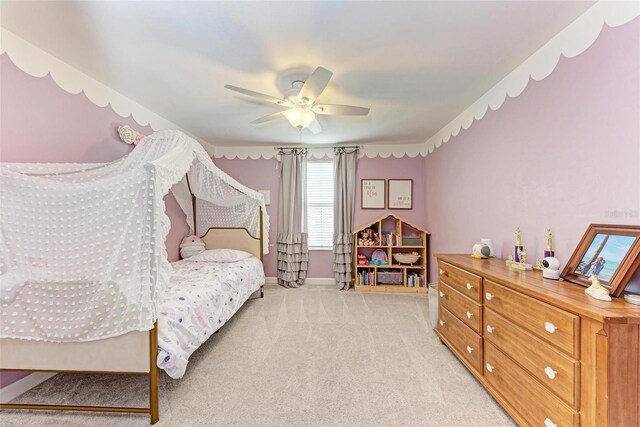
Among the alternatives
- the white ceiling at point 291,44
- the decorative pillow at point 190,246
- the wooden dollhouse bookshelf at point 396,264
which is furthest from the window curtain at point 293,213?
the white ceiling at point 291,44

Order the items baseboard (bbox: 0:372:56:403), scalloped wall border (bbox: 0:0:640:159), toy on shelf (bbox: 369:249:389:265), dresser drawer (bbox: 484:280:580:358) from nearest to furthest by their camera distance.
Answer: dresser drawer (bbox: 484:280:580:358)
scalloped wall border (bbox: 0:0:640:159)
baseboard (bbox: 0:372:56:403)
toy on shelf (bbox: 369:249:389:265)

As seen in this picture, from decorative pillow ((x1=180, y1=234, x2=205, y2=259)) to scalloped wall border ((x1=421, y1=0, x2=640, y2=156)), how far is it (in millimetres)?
3873

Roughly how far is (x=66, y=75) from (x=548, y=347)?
3.78 m

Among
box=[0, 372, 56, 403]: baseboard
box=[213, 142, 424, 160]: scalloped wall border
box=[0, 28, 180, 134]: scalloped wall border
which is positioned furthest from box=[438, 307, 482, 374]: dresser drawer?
box=[0, 28, 180, 134]: scalloped wall border

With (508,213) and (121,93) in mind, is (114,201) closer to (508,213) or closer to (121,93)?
(121,93)

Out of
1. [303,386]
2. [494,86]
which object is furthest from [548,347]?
[494,86]

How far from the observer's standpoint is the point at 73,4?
1451mm

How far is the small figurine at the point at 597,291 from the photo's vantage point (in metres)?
1.14

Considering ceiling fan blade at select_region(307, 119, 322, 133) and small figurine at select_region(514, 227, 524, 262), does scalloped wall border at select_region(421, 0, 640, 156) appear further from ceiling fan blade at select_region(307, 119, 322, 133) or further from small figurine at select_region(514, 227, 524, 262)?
ceiling fan blade at select_region(307, 119, 322, 133)

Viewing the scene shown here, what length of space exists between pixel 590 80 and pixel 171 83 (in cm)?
311

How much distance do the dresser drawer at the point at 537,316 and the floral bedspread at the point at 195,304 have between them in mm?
2059

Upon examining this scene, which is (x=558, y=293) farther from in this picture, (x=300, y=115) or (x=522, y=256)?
(x=300, y=115)

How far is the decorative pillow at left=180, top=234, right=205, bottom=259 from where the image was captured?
3621mm

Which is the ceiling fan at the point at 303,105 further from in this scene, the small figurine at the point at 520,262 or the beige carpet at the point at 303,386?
the beige carpet at the point at 303,386
